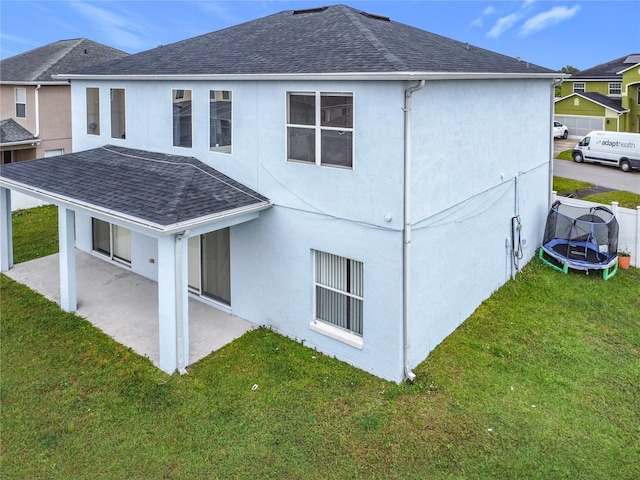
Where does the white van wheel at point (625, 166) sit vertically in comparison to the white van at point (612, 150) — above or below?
below

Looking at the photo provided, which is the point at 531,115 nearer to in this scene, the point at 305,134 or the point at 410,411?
the point at 305,134

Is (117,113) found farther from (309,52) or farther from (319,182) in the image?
(319,182)

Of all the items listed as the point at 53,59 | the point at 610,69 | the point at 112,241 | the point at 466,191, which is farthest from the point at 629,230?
the point at 610,69

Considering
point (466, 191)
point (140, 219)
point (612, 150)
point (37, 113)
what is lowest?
point (140, 219)

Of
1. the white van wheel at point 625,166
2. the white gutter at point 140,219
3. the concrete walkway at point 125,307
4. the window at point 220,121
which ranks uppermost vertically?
the window at point 220,121

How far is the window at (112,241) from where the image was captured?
14.4 m

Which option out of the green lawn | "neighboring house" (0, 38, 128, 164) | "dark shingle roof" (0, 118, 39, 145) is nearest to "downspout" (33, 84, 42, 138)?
"neighboring house" (0, 38, 128, 164)

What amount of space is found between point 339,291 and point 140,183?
502 cm

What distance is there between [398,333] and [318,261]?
7.05ft

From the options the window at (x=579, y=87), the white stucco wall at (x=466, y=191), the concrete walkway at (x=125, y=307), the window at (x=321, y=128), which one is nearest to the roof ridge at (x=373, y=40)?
the white stucco wall at (x=466, y=191)

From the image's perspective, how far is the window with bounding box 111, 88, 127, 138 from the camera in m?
13.6

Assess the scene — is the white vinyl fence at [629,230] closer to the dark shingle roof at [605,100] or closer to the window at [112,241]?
the window at [112,241]

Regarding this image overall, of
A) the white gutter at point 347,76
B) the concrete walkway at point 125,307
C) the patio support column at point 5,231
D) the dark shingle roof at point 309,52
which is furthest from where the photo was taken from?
the patio support column at point 5,231

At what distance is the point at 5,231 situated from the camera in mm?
13859
